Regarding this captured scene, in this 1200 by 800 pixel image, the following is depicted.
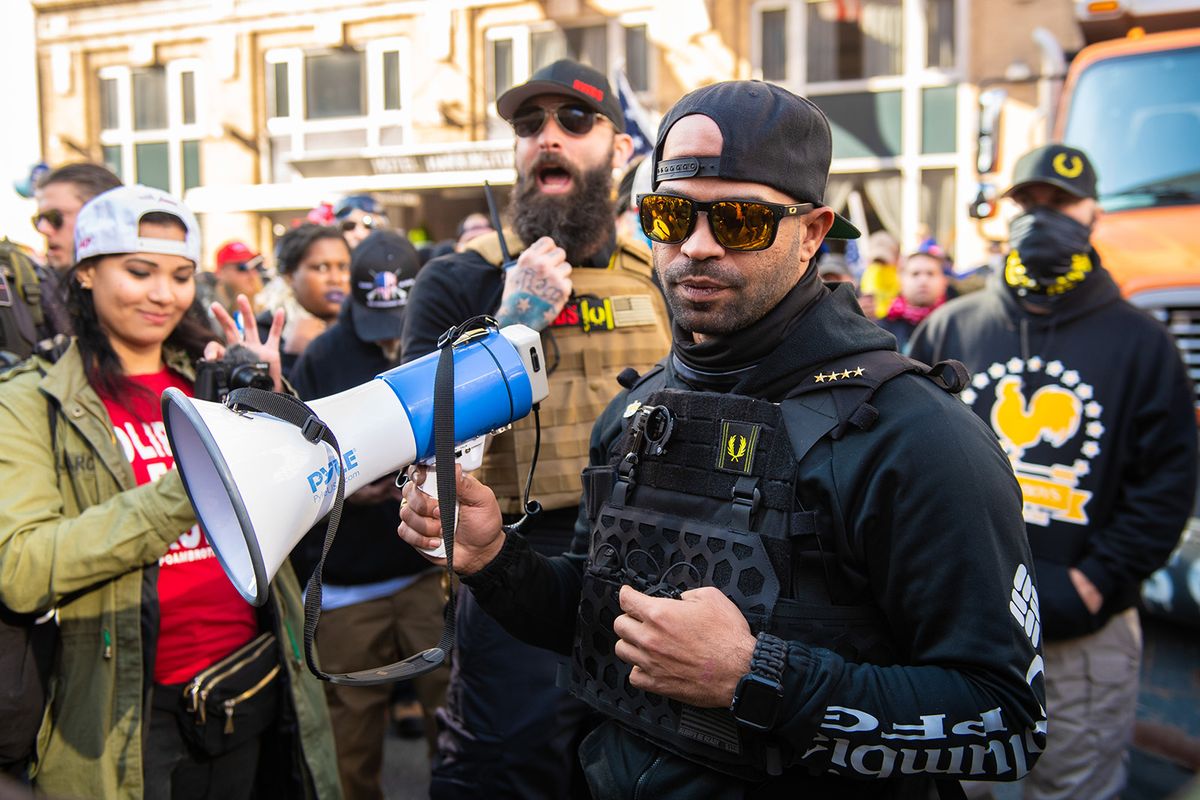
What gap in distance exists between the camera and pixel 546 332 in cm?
282

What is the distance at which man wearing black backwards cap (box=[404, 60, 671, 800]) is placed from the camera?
8.82 feet

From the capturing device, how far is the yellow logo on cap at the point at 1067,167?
11.5 feet

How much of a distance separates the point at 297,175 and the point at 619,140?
1633 centimetres

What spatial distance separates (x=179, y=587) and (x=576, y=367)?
127 centimetres

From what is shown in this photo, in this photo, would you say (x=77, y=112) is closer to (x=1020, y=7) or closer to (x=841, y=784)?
(x=1020, y=7)

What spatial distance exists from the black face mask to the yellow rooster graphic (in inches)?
13.4

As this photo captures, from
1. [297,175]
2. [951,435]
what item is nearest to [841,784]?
[951,435]

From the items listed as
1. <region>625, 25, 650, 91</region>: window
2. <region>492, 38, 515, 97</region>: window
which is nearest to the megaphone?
<region>625, 25, 650, 91</region>: window

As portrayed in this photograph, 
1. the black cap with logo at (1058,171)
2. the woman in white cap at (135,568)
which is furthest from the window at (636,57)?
the woman in white cap at (135,568)

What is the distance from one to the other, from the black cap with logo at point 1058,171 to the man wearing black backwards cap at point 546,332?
152 cm

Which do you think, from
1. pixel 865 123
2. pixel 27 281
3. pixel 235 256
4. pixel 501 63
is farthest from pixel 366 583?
pixel 501 63

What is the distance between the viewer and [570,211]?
115 inches

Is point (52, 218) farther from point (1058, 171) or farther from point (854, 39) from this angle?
point (854, 39)

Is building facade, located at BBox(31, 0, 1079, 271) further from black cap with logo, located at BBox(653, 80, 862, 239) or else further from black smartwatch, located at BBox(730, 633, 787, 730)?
black smartwatch, located at BBox(730, 633, 787, 730)
